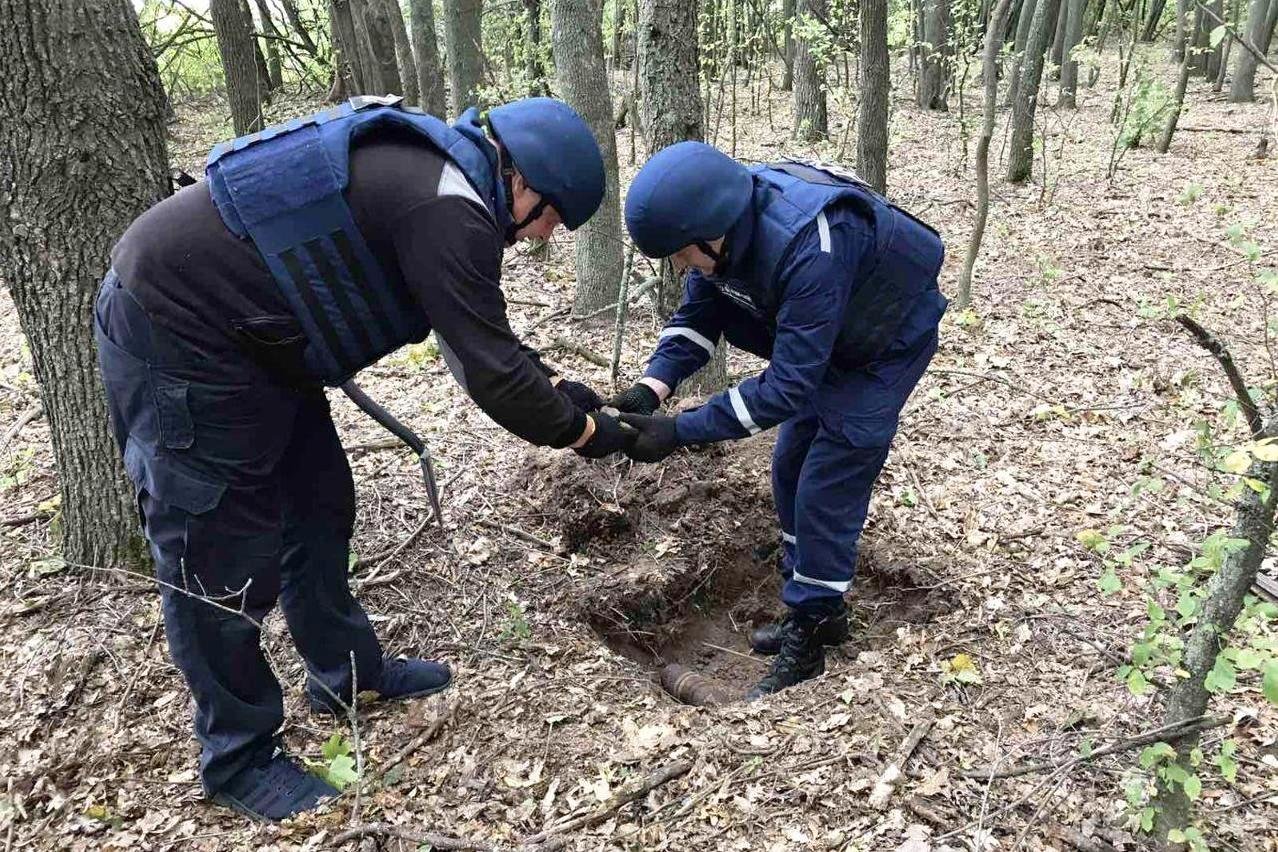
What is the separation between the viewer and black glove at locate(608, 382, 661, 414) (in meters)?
3.54

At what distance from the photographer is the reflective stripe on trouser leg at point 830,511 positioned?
3.31 m

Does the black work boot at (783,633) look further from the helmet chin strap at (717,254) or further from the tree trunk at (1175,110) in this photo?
the tree trunk at (1175,110)

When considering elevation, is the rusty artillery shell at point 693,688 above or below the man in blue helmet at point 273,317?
below

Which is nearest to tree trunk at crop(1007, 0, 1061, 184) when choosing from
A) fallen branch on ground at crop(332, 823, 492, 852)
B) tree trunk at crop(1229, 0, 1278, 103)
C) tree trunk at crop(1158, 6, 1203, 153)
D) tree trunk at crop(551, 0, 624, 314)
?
tree trunk at crop(1158, 6, 1203, 153)

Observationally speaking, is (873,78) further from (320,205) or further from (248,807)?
(248,807)

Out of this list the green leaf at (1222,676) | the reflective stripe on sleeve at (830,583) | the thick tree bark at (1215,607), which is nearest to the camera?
the green leaf at (1222,676)

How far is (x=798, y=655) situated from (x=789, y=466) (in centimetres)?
83

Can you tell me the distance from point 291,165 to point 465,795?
2.06 m

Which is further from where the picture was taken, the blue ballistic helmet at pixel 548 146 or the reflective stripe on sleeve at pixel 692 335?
the reflective stripe on sleeve at pixel 692 335

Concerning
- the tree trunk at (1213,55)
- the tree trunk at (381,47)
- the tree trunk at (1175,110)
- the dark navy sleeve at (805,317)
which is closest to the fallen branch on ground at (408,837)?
the dark navy sleeve at (805,317)

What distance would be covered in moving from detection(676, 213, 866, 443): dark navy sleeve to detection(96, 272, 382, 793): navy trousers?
5.15 feet

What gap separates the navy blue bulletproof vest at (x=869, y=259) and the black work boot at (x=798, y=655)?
1127 millimetres

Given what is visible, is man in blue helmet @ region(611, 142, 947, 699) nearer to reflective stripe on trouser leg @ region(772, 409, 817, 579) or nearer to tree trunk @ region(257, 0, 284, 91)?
reflective stripe on trouser leg @ region(772, 409, 817, 579)

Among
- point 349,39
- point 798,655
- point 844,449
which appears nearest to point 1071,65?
point 349,39
